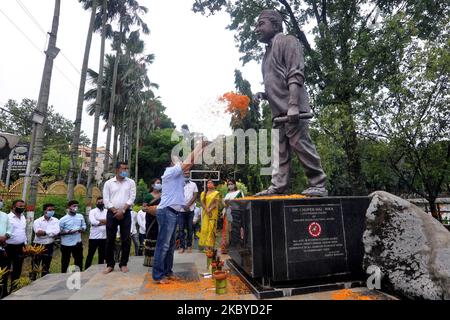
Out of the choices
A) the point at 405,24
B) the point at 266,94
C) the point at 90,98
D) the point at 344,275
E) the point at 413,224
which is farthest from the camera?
the point at 90,98

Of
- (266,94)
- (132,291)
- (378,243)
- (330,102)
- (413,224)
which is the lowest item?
(132,291)

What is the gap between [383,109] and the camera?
32.2 feet

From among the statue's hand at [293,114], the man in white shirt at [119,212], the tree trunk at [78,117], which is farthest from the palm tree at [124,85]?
the statue's hand at [293,114]

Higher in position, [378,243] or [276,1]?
[276,1]

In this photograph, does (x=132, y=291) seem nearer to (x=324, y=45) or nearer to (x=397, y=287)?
(x=397, y=287)

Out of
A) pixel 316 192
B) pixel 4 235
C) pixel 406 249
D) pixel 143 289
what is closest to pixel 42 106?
pixel 4 235

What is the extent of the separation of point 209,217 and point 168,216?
2376 millimetres

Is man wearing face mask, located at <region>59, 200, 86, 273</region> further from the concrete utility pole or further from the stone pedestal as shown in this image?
the stone pedestal

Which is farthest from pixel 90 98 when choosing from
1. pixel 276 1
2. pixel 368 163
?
pixel 368 163

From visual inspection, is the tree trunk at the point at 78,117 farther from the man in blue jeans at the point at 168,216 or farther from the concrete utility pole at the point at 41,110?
the man in blue jeans at the point at 168,216

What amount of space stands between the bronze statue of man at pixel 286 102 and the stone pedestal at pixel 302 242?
47 cm

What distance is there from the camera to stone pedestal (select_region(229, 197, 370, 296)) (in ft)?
11.2

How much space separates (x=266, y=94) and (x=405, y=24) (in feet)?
24.3

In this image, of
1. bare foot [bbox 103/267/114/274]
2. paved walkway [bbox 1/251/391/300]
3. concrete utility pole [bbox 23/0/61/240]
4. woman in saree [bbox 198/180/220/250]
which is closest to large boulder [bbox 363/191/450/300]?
paved walkway [bbox 1/251/391/300]
